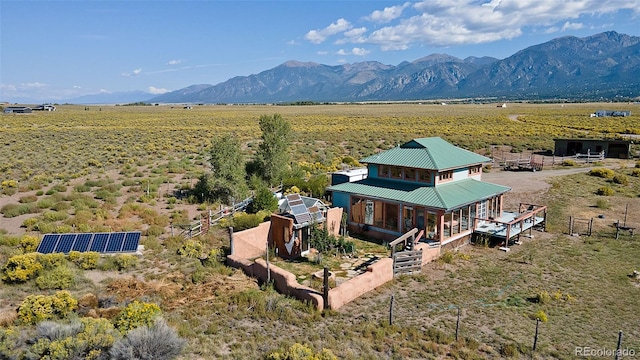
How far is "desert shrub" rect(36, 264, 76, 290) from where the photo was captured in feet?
43.3

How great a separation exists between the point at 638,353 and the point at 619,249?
9391mm

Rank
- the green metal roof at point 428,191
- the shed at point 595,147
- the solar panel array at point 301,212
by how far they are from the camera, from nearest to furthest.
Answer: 1. the solar panel array at point 301,212
2. the green metal roof at point 428,191
3. the shed at point 595,147

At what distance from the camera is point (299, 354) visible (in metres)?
9.63

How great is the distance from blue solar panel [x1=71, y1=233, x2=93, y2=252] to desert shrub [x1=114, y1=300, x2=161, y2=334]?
6057 mm

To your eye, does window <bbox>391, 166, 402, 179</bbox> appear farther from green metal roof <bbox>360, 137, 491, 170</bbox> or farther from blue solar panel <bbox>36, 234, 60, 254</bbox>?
blue solar panel <bbox>36, 234, 60, 254</bbox>

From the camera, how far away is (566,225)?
73.0ft

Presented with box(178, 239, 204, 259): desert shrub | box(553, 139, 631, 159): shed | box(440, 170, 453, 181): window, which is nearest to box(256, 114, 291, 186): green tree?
box(178, 239, 204, 259): desert shrub

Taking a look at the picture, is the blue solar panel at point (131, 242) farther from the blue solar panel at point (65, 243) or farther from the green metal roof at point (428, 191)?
the green metal roof at point (428, 191)

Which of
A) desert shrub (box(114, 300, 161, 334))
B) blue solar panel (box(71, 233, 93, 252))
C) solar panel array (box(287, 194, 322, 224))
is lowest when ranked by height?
desert shrub (box(114, 300, 161, 334))

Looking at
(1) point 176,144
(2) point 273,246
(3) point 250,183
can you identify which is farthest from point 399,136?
(2) point 273,246

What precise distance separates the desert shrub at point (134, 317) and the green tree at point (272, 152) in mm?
18882

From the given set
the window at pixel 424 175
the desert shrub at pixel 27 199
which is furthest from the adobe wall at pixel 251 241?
the desert shrub at pixel 27 199

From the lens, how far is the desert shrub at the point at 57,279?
43.3 ft

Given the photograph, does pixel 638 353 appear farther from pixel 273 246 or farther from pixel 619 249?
pixel 273 246
